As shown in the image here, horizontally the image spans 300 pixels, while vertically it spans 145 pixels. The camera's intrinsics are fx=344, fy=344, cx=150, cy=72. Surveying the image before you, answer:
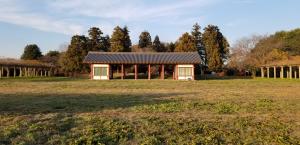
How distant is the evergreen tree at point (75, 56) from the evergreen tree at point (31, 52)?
2095cm

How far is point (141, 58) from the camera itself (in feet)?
129

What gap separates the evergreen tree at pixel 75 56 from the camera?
4797cm

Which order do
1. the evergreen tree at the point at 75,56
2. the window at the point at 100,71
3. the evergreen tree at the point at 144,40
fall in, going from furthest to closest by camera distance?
the evergreen tree at the point at 144,40
the evergreen tree at the point at 75,56
the window at the point at 100,71

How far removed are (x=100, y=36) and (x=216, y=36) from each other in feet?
57.5

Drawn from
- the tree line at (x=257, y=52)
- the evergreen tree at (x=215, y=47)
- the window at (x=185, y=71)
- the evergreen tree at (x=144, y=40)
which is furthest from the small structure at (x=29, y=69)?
the tree line at (x=257, y=52)

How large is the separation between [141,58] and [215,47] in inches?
557

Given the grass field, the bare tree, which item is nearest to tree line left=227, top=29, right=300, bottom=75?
the bare tree

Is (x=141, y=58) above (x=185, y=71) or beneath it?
above

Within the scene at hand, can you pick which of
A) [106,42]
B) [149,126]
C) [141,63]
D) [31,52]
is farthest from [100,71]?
[31,52]

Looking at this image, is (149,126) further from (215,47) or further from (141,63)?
(215,47)

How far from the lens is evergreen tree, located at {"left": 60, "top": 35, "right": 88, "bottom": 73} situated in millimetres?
47969

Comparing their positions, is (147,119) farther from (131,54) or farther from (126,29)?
(126,29)

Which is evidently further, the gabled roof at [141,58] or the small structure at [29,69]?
the small structure at [29,69]

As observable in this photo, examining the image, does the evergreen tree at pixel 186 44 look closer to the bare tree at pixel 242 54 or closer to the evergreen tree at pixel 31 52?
the bare tree at pixel 242 54
